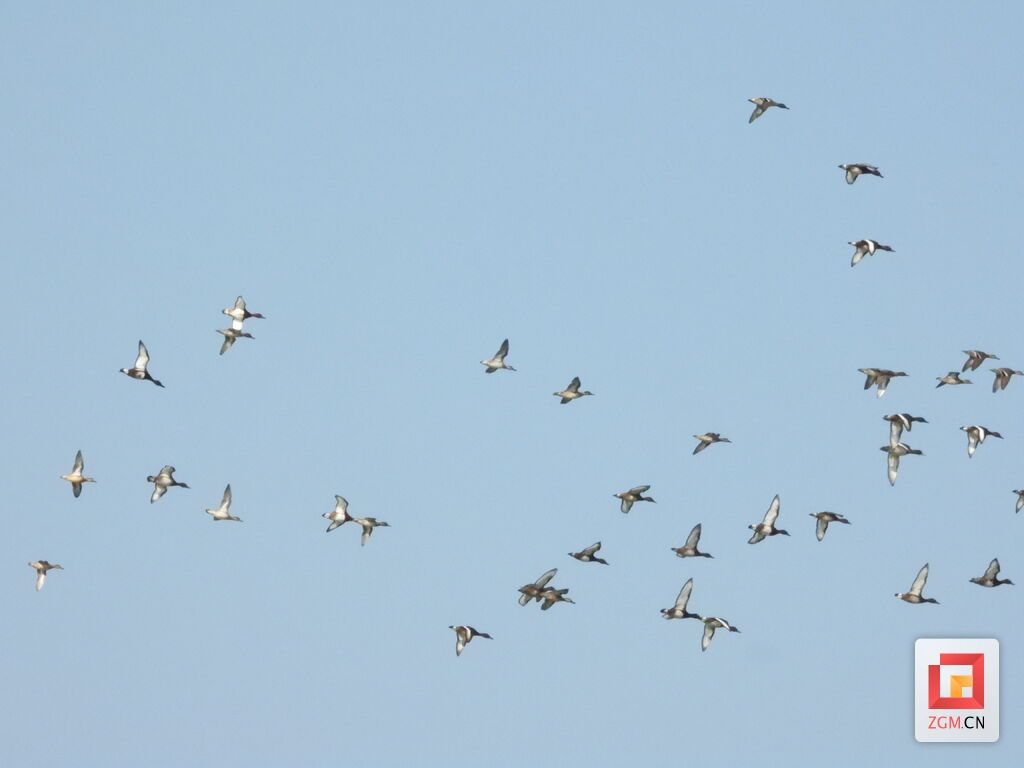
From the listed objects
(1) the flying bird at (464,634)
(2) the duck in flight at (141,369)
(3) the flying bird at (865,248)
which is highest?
(3) the flying bird at (865,248)

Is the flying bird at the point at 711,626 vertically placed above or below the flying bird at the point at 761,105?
below

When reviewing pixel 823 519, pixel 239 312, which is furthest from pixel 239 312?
pixel 823 519

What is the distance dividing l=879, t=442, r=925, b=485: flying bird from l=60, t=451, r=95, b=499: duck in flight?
3559 centimetres

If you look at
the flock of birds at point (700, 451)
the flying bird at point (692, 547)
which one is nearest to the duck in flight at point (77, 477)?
the flock of birds at point (700, 451)

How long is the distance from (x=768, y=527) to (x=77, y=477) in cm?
3111

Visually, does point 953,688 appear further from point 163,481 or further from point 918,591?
point 163,481

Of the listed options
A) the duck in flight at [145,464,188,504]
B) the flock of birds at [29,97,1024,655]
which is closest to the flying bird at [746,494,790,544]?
the flock of birds at [29,97,1024,655]

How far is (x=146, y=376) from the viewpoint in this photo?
92188 millimetres

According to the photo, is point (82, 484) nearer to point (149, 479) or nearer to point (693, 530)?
point (149, 479)

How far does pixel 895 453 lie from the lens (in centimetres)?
9375

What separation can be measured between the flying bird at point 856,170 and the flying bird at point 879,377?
8.39 m

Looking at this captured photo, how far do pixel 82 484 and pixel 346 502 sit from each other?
39.2 feet

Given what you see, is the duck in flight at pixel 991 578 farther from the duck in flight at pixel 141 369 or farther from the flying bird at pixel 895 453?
the duck in flight at pixel 141 369

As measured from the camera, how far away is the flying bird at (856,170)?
9088 centimetres
